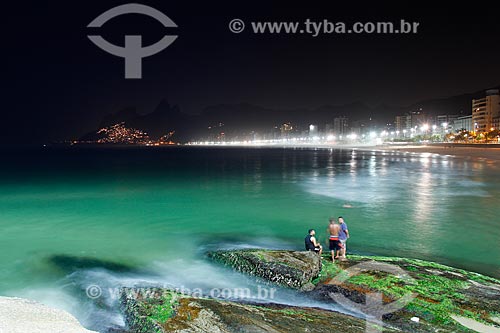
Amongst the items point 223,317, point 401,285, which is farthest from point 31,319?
point 401,285

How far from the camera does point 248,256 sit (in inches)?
516

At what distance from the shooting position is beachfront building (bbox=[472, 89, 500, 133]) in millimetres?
167250

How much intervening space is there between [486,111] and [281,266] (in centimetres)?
19057

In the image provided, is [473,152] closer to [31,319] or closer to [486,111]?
[31,319]

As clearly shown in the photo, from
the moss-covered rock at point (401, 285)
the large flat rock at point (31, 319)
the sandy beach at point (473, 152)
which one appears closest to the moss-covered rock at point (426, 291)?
the moss-covered rock at point (401, 285)

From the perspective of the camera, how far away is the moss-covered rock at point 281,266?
11.3m

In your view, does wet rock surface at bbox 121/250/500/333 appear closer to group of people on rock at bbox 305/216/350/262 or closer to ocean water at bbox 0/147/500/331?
group of people on rock at bbox 305/216/350/262

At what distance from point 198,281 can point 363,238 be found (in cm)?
937

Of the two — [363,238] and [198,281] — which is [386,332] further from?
[363,238]

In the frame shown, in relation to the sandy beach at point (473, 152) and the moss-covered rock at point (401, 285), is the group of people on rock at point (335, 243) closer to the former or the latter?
the moss-covered rock at point (401, 285)

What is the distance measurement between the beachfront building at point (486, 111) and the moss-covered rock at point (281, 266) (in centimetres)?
17987

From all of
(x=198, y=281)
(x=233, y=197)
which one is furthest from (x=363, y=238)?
(x=233, y=197)

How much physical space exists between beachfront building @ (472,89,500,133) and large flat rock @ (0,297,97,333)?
186 meters

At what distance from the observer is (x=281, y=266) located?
1181 cm
